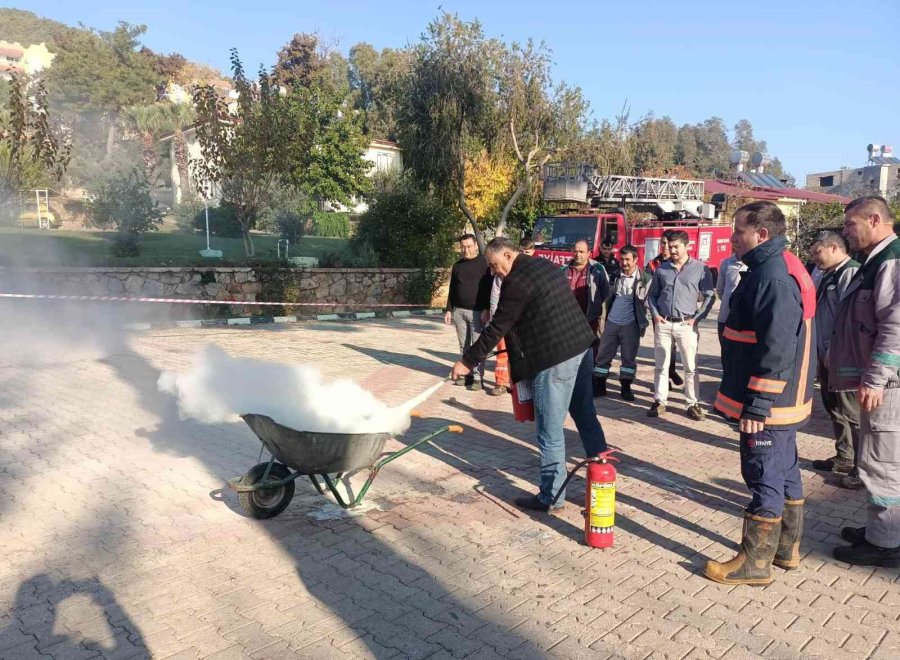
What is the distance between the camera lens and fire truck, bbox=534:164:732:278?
1631cm

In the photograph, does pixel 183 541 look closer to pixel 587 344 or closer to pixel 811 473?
pixel 587 344

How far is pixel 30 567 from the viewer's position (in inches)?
150

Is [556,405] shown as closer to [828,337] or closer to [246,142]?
[828,337]

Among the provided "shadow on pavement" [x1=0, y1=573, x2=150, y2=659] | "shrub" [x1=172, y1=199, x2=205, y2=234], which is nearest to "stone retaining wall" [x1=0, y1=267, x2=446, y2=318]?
"shadow on pavement" [x1=0, y1=573, x2=150, y2=659]

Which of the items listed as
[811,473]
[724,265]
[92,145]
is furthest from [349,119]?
[811,473]

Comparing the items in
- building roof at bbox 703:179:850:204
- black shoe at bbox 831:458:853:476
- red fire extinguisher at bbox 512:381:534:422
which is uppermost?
building roof at bbox 703:179:850:204

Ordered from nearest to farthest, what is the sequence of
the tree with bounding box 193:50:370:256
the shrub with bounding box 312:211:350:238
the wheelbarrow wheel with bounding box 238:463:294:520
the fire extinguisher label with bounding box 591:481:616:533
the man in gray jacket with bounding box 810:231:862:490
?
the fire extinguisher label with bounding box 591:481:616:533
the wheelbarrow wheel with bounding box 238:463:294:520
the man in gray jacket with bounding box 810:231:862:490
the tree with bounding box 193:50:370:256
the shrub with bounding box 312:211:350:238

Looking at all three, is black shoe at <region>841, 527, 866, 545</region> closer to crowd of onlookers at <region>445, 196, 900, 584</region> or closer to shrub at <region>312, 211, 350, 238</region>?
crowd of onlookers at <region>445, 196, 900, 584</region>

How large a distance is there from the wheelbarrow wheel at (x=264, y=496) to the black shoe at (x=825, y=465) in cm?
450

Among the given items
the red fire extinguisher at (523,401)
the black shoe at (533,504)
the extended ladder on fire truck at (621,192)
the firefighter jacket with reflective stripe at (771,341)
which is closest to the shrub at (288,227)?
the extended ladder on fire truck at (621,192)

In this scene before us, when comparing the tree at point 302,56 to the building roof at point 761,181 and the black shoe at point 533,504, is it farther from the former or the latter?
the black shoe at point 533,504

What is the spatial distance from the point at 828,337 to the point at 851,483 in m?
1.35

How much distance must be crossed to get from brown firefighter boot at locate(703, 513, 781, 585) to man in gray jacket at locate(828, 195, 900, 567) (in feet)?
2.17

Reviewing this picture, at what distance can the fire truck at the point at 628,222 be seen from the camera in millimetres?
16312
